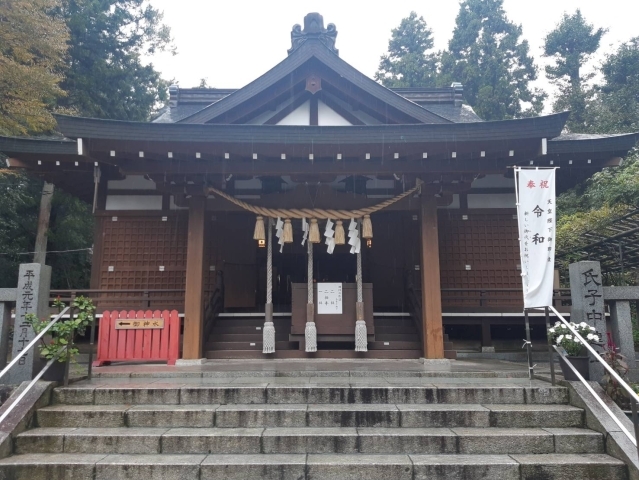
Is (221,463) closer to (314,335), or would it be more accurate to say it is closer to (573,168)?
(314,335)

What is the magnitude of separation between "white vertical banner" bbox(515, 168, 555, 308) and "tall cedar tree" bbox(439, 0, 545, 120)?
994 inches

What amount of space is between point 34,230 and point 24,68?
271 inches

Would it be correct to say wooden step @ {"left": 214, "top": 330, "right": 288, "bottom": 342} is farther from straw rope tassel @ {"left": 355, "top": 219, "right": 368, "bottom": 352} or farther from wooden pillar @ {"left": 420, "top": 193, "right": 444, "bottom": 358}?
wooden pillar @ {"left": 420, "top": 193, "right": 444, "bottom": 358}

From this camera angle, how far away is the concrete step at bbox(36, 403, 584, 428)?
518 centimetres

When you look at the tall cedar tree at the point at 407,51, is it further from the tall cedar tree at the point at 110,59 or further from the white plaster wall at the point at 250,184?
the white plaster wall at the point at 250,184

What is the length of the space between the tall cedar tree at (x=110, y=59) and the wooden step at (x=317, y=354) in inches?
556

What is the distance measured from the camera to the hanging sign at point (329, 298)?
372 inches

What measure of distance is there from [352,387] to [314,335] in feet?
11.2

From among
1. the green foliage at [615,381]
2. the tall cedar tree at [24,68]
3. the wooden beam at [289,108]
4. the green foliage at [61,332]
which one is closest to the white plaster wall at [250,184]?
the wooden beam at [289,108]

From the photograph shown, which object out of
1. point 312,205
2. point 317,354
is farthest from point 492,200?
point 317,354

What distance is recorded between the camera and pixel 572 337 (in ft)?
19.2

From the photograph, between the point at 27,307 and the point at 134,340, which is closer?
the point at 27,307

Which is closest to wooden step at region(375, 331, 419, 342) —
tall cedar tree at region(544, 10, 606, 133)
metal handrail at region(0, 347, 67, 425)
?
metal handrail at region(0, 347, 67, 425)

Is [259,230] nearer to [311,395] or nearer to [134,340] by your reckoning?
[134,340]
